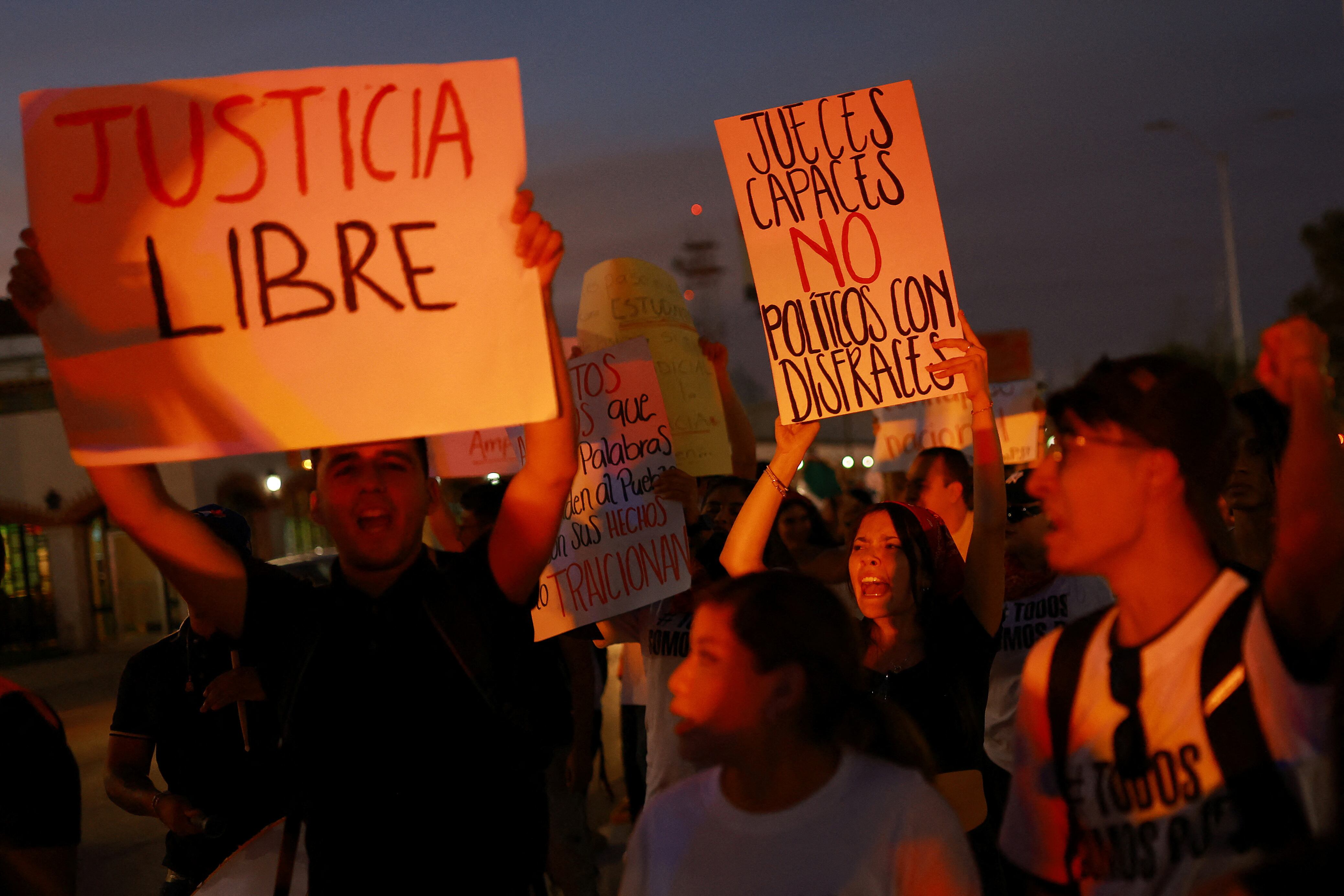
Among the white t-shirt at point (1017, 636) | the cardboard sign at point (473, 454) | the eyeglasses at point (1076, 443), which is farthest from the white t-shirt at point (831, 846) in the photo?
the cardboard sign at point (473, 454)

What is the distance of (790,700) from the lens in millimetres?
2250

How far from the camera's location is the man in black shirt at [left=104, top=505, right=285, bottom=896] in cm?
323

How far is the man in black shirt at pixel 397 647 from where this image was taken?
2.39 m

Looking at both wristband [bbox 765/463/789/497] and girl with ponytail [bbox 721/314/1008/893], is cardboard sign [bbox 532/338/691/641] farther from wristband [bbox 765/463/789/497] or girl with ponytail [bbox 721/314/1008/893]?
girl with ponytail [bbox 721/314/1008/893]

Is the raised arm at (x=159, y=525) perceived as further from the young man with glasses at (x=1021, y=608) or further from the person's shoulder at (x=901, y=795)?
the young man with glasses at (x=1021, y=608)

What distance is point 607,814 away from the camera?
27.6 feet

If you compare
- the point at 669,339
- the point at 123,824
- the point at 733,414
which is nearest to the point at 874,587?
the point at 733,414

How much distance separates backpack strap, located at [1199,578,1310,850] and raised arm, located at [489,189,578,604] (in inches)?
49.7

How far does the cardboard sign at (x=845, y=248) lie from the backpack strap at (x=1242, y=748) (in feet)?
7.86

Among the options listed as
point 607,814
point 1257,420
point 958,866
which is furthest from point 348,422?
point 607,814

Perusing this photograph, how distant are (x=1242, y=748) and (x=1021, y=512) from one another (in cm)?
368

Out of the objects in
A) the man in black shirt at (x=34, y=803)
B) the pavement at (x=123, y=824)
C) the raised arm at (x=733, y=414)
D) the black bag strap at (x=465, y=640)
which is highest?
the raised arm at (x=733, y=414)

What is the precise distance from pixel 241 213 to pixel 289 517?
96.2 ft

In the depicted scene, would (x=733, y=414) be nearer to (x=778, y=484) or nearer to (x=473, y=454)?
(x=778, y=484)
